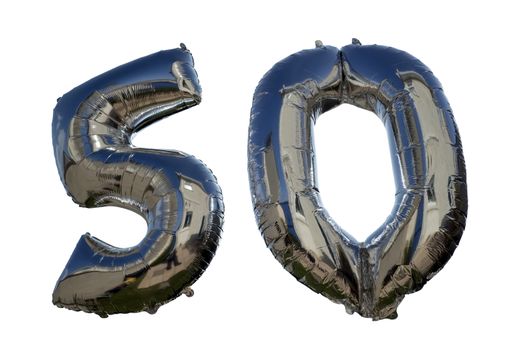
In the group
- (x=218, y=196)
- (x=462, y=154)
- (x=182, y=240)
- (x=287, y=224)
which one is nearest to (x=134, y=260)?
(x=182, y=240)

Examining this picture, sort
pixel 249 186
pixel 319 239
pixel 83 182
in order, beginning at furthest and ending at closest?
pixel 83 182, pixel 249 186, pixel 319 239

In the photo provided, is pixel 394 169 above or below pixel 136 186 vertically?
above

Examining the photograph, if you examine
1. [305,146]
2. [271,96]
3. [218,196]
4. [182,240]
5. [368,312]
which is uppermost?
[271,96]

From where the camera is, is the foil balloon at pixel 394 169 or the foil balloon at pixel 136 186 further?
the foil balloon at pixel 136 186

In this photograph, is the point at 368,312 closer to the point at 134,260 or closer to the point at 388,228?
the point at 388,228
